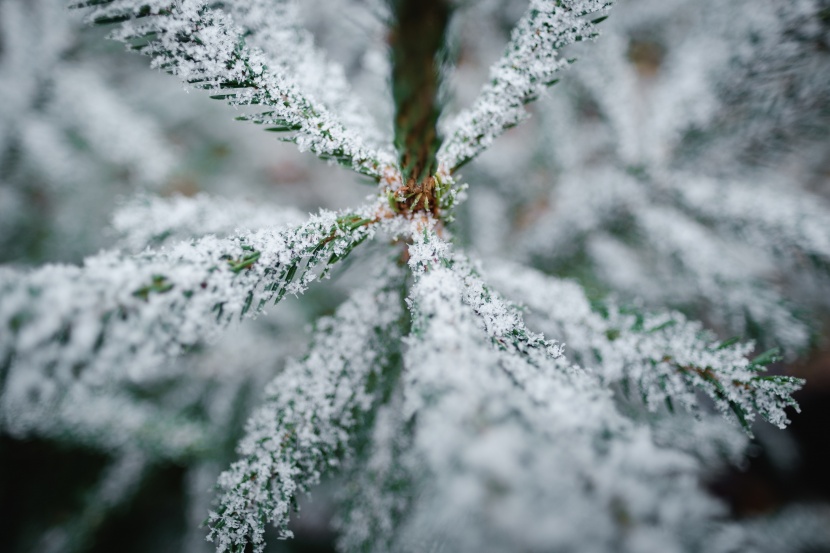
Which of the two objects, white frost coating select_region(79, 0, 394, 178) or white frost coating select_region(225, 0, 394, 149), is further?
white frost coating select_region(225, 0, 394, 149)

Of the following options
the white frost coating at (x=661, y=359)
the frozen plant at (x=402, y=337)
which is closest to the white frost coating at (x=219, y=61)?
the frozen plant at (x=402, y=337)

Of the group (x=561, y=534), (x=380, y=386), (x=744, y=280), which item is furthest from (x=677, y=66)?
(x=561, y=534)

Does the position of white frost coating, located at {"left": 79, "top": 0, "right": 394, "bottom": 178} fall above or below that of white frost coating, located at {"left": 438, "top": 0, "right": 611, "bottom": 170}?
below

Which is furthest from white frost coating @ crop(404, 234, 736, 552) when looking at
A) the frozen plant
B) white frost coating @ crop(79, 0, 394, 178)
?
white frost coating @ crop(79, 0, 394, 178)

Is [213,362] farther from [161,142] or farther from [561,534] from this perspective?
[561,534]

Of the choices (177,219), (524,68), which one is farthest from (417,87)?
(177,219)

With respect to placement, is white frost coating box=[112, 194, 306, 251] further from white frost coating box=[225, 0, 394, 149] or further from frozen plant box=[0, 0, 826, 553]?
white frost coating box=[225, 0, 394, 149]
